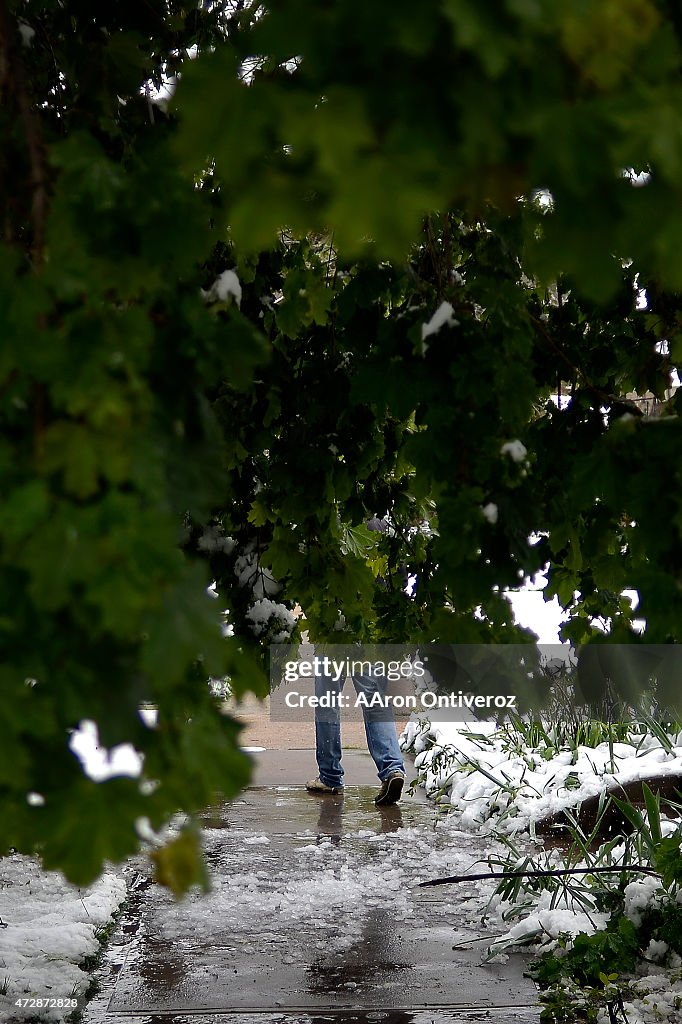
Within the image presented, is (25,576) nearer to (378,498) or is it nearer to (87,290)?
(87,290)

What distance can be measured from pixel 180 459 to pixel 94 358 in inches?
10.8

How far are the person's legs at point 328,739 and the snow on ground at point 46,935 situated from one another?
1.67 meters

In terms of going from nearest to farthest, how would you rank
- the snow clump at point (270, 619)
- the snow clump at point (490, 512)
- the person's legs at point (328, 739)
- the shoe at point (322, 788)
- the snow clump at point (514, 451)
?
the snow clump at point (490, 512) < the snow clump at point (514, 451) < the snow clump at point (270, 619) < the person's legs at point (328, 739) < the shoe at point (322, 788)

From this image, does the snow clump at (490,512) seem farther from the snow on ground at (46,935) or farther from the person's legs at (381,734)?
the person's legs at (381,734)

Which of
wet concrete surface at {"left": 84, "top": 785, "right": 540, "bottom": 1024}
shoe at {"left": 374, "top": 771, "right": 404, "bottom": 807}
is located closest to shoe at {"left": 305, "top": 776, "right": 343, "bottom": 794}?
shoe at {"left": 374, "top": 771, "right": 404, "bottom": 807}

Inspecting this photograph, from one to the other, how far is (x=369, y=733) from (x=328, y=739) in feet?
1.05

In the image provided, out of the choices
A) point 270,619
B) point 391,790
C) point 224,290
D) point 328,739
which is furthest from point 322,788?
point 224,290

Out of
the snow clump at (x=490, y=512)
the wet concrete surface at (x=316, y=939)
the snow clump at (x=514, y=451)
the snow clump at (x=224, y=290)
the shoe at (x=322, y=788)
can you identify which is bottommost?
the wet concrete surface at (x=316, y=939)

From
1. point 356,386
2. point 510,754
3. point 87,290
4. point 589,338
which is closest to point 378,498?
point 589,338

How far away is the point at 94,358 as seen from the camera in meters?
1.23

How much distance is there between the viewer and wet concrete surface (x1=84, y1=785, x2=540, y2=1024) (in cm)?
320

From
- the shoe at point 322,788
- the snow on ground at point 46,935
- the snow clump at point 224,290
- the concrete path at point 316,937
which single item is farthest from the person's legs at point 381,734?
the snow clump at point 224,290

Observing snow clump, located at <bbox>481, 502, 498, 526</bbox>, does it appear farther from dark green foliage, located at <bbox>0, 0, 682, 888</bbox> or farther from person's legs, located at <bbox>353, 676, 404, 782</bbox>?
person's legs, located at <bbox>353, 676, 404, 782</bbox>

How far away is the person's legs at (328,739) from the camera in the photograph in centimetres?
583
